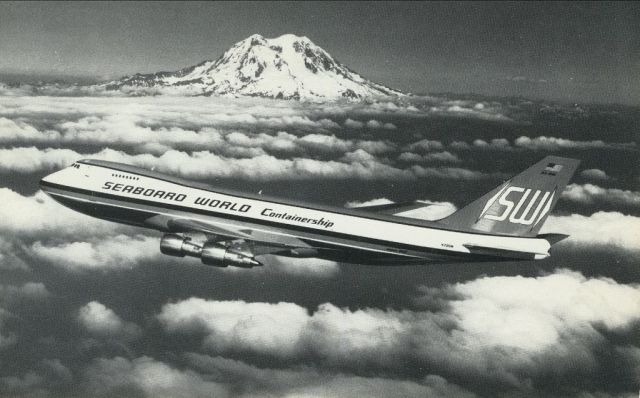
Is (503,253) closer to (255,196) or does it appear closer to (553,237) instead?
(553,237)

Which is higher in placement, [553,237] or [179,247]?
[553,237]

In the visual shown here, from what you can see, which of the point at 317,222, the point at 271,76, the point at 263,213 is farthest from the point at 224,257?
the point at 271,76

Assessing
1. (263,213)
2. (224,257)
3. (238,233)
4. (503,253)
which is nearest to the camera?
(503,253)

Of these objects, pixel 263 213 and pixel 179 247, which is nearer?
pixel 179 247

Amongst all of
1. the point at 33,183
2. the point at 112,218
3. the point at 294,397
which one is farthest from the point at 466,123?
the point at 33,183

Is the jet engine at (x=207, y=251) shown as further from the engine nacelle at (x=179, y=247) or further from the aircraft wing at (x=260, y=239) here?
the aircraft wing at (x=260, y=239)

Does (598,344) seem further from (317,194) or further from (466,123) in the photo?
(317,194)

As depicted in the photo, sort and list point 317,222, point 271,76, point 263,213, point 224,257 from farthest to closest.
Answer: point 271,76 → point 263,213 → point 317,222 → point 224,257
